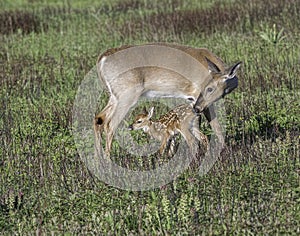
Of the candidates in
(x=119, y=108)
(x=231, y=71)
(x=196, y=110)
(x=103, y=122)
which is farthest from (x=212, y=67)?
(x=103, y=122)

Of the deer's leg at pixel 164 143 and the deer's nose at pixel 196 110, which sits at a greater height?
the deer's nose at pixel 196 110

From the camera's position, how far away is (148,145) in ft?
26.9

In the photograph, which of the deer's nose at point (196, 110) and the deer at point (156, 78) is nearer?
the deer's nose at point (196, 110)

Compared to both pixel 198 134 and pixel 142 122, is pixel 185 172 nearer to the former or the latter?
pixel 198 134

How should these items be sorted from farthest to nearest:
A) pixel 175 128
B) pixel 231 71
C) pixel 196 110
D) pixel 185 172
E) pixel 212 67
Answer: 1. pixel 175 128
2. pixel 212 67
3. pixel 196 110
4. pixel 231 71
5. pixel 185 172

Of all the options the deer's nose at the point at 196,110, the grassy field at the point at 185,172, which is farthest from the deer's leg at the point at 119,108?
the deer's nose at the point at 196,110

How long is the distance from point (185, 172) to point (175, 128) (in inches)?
54.5

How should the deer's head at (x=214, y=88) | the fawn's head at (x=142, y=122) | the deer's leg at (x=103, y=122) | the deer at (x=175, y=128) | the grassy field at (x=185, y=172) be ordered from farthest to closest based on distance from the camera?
the fawn's head at (x=142, y=122), the deer's leg at (x=103, y=122), the deer at (x=175, y=128), the deer's head at (x=214, y=88), the grassy field at (x=185, y=172)

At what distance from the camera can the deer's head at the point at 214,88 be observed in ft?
25.8

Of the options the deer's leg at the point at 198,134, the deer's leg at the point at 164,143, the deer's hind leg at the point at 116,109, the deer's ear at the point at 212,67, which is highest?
the deer's ear at the point at 212,67

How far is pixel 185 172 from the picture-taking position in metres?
6.87

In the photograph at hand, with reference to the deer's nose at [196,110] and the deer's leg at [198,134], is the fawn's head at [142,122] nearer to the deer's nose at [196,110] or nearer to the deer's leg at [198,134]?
the deer's leg at [198,134]

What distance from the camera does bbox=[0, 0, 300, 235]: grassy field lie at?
5770 mm

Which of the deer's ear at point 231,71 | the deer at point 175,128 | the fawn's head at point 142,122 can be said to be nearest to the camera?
the deer's ear at point 231,71
